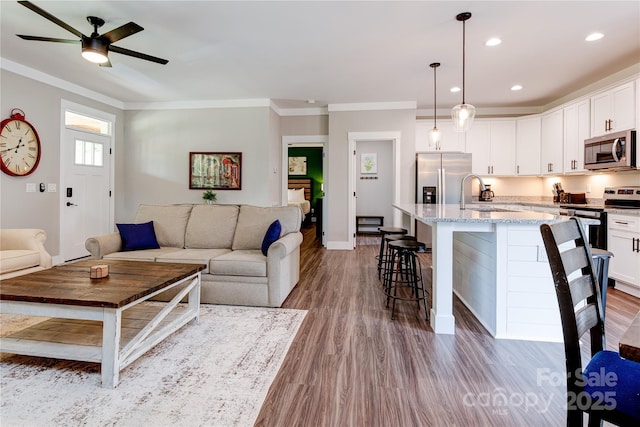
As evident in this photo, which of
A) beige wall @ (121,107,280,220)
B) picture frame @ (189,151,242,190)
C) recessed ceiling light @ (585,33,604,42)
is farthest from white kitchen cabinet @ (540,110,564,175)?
picture frame @ (189,151,242,190)

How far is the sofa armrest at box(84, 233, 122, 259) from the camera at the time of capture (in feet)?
10.3

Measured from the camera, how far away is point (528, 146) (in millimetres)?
5637

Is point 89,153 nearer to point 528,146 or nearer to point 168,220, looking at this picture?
point 168,220

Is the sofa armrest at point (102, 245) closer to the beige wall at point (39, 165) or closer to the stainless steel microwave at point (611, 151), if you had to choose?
the beige wall at point (39, 165)

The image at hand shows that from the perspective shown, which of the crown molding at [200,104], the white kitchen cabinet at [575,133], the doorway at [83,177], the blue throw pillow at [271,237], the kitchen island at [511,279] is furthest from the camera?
the crown molding at [200,104]

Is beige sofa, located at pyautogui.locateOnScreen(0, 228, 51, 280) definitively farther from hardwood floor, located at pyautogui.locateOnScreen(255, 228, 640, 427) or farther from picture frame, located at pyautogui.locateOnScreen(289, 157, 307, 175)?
picture frame, located at pyautogui.locateOnScreen(289, 157, 307, 175)

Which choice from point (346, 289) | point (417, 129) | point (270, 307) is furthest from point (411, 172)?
point (270, 307)

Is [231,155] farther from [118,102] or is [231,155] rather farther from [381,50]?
[381,50]

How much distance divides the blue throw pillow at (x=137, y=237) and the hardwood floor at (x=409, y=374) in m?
1.75

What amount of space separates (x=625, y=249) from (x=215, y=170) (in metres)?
6.12

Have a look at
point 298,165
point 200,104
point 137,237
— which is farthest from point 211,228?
point 298,165

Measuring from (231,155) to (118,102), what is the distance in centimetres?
238

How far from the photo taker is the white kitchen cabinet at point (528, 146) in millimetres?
5543

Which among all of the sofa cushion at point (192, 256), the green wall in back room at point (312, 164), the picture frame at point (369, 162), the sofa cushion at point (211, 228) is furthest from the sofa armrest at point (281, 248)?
the green wall in back room at point (312, 164)
